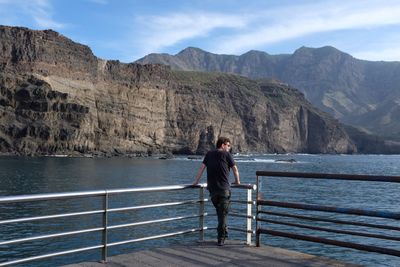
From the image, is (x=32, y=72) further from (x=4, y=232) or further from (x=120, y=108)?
(x=4, y=232)

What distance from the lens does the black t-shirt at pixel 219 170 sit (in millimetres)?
9516

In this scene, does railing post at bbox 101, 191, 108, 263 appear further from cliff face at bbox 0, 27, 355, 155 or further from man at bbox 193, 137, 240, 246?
cliff face at bbox 0, 27, 355, 155

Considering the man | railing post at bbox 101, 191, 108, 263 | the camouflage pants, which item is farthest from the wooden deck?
the man

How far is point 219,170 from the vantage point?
31.2ft

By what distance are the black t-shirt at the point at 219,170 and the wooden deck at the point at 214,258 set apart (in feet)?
4.03

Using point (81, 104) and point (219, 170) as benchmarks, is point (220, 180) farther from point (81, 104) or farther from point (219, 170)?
point (81, 104)

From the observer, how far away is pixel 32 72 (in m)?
152

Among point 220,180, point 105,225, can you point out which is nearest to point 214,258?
point 220,180

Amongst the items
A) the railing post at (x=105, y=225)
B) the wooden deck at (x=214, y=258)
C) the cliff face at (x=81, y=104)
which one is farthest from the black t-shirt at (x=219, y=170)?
the cliff face at (x=81, y=104)

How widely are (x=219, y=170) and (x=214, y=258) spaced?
179cm

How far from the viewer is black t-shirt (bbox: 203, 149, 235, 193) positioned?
31.2 ft

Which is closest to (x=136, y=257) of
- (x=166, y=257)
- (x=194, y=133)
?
(x=166, y=257)

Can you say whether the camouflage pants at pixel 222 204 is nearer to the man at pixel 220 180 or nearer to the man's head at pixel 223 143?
the man at pixel 220 180

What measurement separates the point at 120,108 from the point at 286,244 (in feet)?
496
